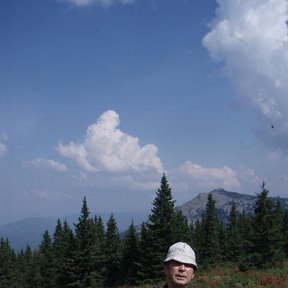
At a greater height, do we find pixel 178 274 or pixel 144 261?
pixel 178 274

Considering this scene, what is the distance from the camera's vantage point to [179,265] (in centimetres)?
477

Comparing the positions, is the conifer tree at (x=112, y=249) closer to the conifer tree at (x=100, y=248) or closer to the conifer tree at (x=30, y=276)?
the conifer tree at (x=100, y=248)

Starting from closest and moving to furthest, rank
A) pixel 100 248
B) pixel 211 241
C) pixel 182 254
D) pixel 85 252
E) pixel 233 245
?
pixel 182 254 < pixel 85 252 < pixel 100 248 < pixel 211 241 < pixel 233 245

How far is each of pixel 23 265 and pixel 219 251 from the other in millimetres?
49174

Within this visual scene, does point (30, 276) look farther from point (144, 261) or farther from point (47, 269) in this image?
point (144, 261)

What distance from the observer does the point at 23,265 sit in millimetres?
99312

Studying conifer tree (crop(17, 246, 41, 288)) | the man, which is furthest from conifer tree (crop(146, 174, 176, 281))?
the man

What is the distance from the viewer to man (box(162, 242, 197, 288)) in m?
4.70

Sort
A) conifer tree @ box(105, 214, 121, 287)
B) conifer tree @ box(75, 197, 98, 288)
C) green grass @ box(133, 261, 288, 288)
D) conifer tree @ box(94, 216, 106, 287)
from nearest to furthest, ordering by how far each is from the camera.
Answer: green grass @ box(133, 261, 288, 288), conifer tree @ box(75, 197, 98, 288), conifer tree @ box(94, 216, 106, 287), conifer tree @ box(105, 214, 121, 287)

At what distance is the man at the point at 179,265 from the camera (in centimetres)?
470

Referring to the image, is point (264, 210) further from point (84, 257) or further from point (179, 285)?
point (179, 285)

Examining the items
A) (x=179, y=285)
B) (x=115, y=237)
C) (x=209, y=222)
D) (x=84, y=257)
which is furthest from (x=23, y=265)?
(x=179, y=285)

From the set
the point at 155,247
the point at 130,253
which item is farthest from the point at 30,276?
the point at 155,247

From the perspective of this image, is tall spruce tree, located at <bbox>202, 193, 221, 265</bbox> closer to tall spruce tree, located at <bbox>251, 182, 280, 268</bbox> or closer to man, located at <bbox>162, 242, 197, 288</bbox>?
tall spruce tree, located at <bbox>251, 182, 280, 268</bbox>
